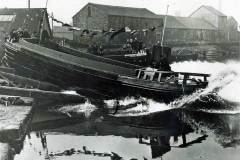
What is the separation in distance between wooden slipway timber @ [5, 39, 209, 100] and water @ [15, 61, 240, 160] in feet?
1.98

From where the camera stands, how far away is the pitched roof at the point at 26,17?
41781 mm

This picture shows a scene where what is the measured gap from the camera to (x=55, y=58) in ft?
49.0

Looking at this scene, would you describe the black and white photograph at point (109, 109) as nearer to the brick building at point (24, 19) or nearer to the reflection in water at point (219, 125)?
the reflection in water at point (219, 125)

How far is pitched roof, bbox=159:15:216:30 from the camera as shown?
5905 centimetres

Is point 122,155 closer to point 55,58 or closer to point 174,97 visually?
point 174,97

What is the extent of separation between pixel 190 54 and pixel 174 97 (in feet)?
81.8

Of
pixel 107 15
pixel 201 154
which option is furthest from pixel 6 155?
pixel 107 15

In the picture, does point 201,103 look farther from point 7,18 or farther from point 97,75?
point 7,18

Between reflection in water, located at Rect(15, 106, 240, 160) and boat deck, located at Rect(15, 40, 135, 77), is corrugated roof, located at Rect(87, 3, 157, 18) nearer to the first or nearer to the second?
boat deck, located at Rect(15, 40, 135, 77)

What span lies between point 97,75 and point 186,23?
2099 inches

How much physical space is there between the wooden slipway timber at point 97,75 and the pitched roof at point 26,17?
26042 millimetres

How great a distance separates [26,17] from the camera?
4247cm

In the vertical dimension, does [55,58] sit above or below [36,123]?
above

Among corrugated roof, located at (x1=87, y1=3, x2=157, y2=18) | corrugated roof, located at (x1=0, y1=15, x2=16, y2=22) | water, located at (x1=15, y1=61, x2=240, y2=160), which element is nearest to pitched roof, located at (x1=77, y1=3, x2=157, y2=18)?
corrugated roof, located at (x1=87, y1=3, x2=157, y2=18)
